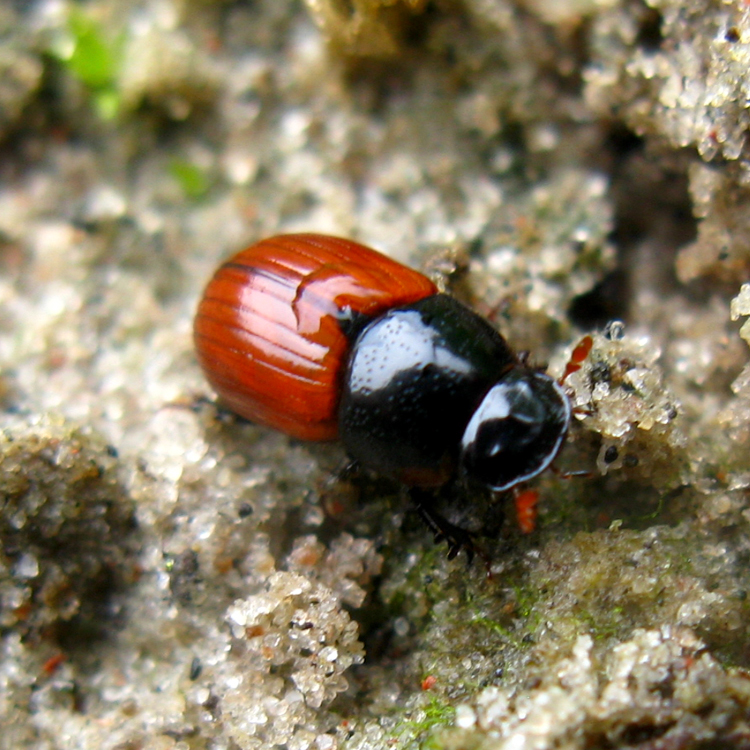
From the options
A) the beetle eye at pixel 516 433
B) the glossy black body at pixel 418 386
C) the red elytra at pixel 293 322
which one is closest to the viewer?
the beetle eye at pixel 516 433

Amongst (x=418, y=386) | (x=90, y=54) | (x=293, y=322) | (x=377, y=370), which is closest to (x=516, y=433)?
(x=418, y=386)

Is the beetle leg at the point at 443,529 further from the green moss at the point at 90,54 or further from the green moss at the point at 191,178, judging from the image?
the green moss at the point at 90,54

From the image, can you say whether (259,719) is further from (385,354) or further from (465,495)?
(385,354)

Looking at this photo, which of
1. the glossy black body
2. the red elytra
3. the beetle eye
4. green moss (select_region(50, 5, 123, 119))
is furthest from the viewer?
green moss (select_region(50, 5, 123, 119))

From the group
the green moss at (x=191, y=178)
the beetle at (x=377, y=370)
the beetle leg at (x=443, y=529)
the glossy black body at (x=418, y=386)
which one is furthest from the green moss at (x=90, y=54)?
the beetle leg at (x=443, y=529)

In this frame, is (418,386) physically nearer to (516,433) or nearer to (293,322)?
(516,433)

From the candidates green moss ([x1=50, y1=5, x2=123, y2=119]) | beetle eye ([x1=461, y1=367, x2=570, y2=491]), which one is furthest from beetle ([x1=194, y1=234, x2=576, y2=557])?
green moss ([x1=50, y1=5, x2=123, y2=119])

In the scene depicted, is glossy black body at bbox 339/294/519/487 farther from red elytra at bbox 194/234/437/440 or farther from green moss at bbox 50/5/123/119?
green moss at bbox 50/5/123/119

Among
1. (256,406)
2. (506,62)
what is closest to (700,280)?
(506,62)
